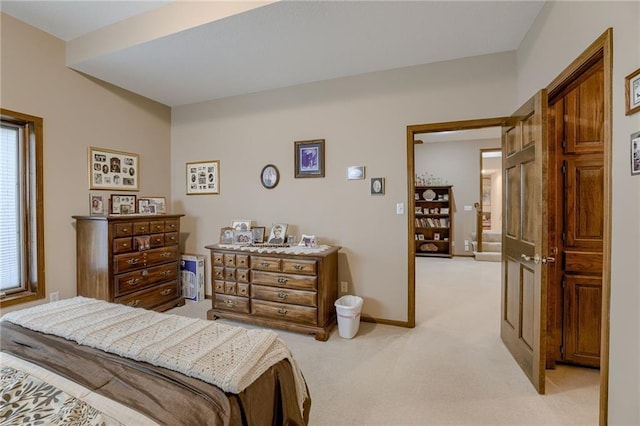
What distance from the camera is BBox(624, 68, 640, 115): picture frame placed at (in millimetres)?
1233

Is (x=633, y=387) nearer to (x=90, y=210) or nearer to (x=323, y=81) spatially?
(x=323, y=81)

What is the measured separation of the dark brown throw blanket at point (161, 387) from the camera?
94 centimetres

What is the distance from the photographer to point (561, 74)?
1.84 meters

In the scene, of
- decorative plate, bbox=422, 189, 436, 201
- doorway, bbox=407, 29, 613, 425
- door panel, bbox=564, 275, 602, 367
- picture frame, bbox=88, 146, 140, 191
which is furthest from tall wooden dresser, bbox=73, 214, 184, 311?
decorative plate, bbox=422, 189, 436, 201

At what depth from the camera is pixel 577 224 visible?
89.0 inches

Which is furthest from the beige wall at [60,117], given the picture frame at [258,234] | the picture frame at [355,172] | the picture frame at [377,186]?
the picture frame at [377,186]

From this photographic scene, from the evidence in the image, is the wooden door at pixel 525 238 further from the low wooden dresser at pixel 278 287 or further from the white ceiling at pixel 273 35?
the low wooden dresser at pixel 278 287

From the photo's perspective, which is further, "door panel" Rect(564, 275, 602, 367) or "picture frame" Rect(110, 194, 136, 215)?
"picture frame" Rect(110, 194, 136, 215)

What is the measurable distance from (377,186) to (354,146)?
1.70ft

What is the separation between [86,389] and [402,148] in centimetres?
297

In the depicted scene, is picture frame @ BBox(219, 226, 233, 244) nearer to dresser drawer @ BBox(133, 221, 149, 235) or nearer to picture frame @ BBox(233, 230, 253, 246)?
picture frame @ BBox(233, 230, 253, 246)

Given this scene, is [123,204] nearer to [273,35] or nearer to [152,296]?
[152,296]

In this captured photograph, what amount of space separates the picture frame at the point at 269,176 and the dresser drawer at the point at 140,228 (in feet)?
4.58

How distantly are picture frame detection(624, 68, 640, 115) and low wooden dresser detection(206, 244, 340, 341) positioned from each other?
2230 millimetres
